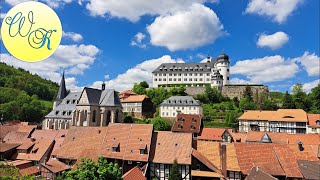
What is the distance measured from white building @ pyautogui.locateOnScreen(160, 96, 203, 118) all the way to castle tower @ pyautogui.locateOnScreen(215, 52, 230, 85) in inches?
1065

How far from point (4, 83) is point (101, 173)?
A: 448 feet

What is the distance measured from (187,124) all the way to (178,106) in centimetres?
1970

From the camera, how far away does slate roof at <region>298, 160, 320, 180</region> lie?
30.7 m

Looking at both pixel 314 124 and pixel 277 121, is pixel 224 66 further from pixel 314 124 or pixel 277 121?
pixel 314 124

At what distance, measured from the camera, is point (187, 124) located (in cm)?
5672

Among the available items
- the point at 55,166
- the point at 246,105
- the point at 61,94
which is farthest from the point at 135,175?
the point at 246,105

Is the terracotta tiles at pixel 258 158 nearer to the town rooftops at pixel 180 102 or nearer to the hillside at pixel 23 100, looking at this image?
the town rooftops at pixel 180 102

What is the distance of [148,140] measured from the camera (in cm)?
3403

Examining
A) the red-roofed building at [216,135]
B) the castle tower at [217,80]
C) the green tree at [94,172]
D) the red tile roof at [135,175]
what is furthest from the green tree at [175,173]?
the castle tower at [217,80]

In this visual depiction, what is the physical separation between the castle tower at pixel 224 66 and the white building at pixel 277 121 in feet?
111

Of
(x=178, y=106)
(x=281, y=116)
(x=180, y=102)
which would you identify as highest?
(x=180, y=102)

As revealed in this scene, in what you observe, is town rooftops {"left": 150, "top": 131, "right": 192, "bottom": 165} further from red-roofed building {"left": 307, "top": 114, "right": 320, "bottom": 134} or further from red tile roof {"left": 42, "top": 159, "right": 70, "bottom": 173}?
red-roofed building {"left": 307, "top": 114, "right": 320, "bottom": 134}

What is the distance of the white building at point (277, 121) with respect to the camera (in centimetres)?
5878

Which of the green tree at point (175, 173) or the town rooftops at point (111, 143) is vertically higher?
the town rooftops at point (111, 143)
